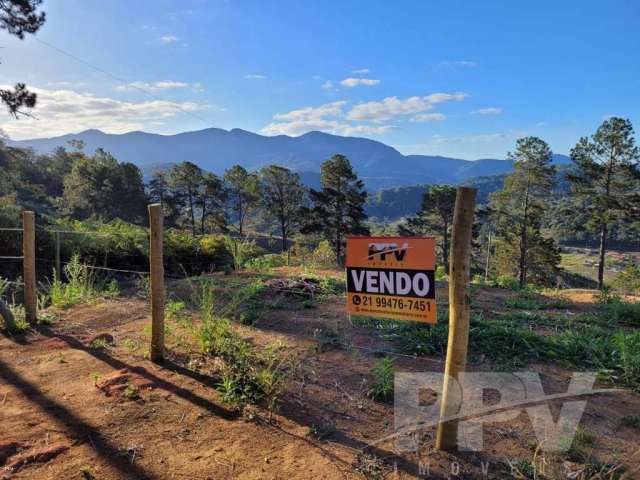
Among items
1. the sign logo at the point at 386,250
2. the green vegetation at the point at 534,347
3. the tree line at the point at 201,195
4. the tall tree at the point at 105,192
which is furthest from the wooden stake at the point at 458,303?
the tall tree at the point at 105,192

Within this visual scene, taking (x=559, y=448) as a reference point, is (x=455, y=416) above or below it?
above

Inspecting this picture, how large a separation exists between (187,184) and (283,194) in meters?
8.30

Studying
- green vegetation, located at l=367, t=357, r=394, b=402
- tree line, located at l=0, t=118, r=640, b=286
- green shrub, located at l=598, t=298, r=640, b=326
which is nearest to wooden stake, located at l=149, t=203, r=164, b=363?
green vegetation, located at l=367, t=357, r=394, b=402

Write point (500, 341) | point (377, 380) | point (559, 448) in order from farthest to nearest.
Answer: point (500, 341), point (377, 380), point (559, 448)

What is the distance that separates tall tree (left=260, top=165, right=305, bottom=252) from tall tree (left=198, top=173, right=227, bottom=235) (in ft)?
12.8

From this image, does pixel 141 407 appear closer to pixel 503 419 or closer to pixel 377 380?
pixel 377 380

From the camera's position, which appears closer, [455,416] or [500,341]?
[455,416]

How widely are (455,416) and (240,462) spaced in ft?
4.02

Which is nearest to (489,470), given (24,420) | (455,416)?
(455,416)

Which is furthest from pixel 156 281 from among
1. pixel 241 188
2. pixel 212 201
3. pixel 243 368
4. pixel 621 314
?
pixel 241 188

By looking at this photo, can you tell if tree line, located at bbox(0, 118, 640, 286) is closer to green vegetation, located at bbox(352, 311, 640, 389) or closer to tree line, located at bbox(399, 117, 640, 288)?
tree line, located at bbox(399, 117, 640, 288)

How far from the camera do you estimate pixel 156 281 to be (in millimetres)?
3506

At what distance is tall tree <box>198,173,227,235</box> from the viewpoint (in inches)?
1389

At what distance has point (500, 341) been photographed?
3936 mm
